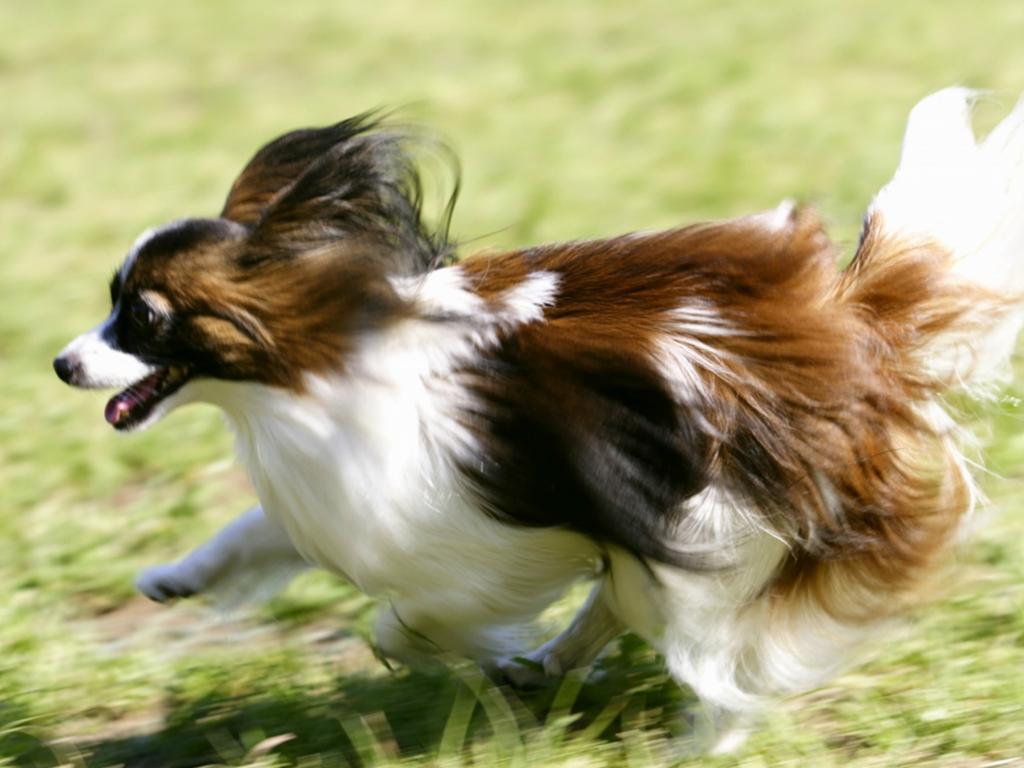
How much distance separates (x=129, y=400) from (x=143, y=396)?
0.11 ft

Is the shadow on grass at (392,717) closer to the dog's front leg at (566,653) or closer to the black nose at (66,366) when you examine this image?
the dog's front leg at (566,653)

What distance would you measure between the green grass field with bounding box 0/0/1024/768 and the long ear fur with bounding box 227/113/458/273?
1.35 ft

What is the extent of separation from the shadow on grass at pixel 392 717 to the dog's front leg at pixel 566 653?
4cm

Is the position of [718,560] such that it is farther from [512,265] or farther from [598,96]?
[598,96]

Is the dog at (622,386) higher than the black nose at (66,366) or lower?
lower

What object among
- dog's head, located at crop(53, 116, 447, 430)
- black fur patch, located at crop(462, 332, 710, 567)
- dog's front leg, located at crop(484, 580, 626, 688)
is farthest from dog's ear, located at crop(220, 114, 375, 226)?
dog's front leg, located at crop(484, 580, 626, 688)

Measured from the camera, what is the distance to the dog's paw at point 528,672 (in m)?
3.80

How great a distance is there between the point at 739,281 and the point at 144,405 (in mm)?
1237

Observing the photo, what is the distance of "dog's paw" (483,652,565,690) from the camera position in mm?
3797

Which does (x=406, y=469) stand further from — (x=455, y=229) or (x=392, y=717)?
(x=455, y=229)

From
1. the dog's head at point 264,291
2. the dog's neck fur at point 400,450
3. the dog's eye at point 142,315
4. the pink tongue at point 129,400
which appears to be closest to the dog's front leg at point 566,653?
the dog's neck fur at point 400,450

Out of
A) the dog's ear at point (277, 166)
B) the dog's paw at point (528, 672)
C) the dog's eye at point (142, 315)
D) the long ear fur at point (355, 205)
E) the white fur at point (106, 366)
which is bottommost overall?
the dog's paw at point (528, 672)

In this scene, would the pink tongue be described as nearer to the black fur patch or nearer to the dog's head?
the dog's head

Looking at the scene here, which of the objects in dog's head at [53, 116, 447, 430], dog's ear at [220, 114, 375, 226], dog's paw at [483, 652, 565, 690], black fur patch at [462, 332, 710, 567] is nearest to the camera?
black fur patch at [462, 332, 710, 567]
